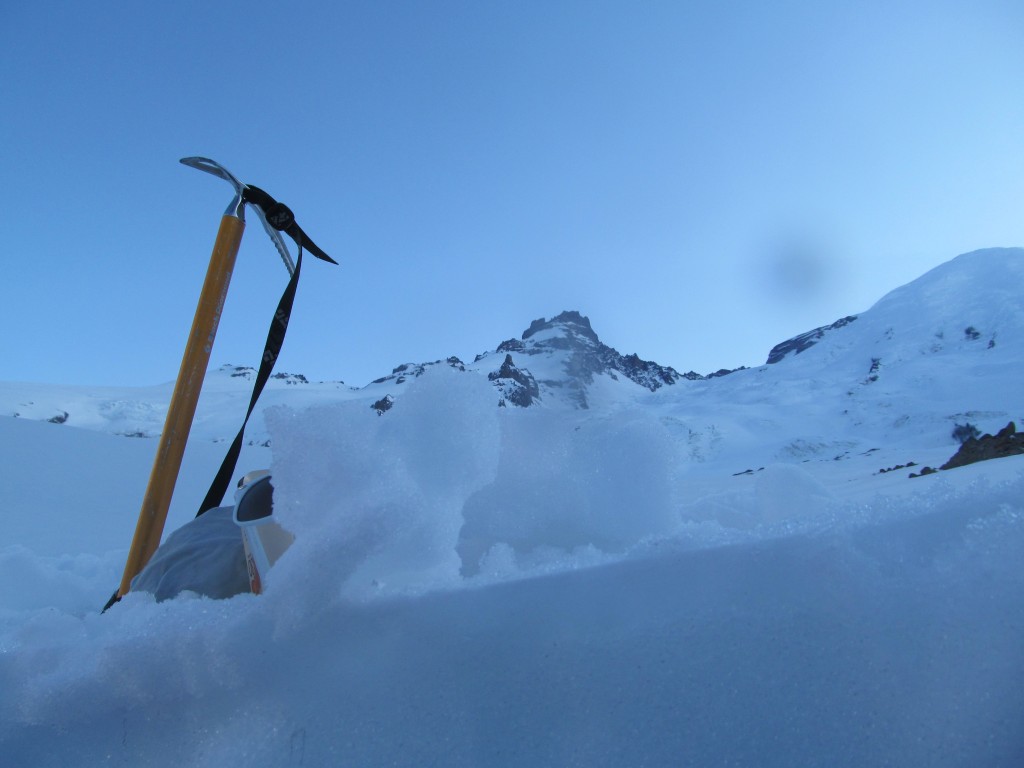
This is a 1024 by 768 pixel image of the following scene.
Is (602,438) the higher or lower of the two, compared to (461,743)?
higher

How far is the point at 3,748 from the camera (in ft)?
2.43

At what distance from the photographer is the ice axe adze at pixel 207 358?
2041 millimetres

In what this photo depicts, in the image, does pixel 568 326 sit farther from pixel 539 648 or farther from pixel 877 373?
pixel 539 648

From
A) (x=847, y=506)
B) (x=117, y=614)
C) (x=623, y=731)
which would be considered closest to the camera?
(x=623, y=731)

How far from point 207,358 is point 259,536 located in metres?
1.43

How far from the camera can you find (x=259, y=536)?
115cm

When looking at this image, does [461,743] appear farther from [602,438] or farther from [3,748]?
[602,438]

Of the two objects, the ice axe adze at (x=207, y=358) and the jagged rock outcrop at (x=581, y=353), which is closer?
the ice axe adze at (x=207, y=358)

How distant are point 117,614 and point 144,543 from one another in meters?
1.22

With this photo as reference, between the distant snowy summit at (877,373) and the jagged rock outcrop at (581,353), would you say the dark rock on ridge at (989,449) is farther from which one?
the jagged rock outcrop at (581,353)

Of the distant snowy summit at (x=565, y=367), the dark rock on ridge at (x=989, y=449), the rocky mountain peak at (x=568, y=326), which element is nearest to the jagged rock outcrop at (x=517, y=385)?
the distant snowy summit at (x=565, y=367)

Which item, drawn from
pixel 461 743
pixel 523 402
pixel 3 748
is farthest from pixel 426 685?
pixel 523 402

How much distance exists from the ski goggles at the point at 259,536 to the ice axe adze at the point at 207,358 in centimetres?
90

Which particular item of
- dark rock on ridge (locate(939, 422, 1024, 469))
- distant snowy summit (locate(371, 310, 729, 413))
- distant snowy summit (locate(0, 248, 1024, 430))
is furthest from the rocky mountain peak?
dark rock on ridge (locate(939, 422, 1024, 469))
